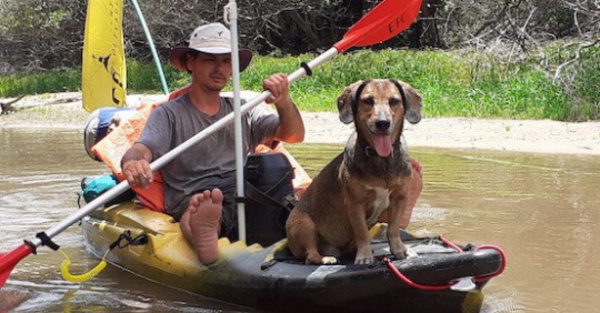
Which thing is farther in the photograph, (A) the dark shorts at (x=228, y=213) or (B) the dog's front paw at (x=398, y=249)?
(A) the dark shorts at (x=228, y=213)

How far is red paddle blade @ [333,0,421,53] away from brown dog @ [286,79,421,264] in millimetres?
1397

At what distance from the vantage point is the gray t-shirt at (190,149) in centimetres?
489

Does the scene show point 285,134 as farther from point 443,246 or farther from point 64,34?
point 64,34

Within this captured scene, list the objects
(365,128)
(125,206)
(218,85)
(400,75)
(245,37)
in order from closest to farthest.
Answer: (365,128)
(218,85)
(125,206)
(400,75)
(245,37)

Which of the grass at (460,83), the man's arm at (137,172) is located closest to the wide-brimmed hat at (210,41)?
the man's arm at (137,172)

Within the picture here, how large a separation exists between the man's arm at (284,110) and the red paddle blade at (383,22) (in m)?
0.61

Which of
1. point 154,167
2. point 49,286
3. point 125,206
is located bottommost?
point 49,286

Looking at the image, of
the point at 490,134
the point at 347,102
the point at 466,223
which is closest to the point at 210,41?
the point at 347,102

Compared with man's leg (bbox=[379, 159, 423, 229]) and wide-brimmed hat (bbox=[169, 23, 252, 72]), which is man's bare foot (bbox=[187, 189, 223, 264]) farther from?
wide-brimmed hat (bbox=[169, 23, 252, 72])

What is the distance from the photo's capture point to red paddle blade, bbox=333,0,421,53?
530 cm

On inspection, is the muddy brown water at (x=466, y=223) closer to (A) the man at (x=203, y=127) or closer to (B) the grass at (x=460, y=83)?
(A) the man at (x=203, y=127)

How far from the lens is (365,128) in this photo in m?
3.80

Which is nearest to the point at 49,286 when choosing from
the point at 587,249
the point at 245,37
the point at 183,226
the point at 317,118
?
the point at 183,226

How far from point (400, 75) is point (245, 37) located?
7850mm
